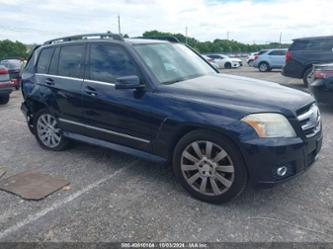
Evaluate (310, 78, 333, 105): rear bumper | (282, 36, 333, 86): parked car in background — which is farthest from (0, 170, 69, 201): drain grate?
(282, 36, 333, 86): parked car in background

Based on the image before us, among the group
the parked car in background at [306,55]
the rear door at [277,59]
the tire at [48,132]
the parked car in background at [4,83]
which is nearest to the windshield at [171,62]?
the tire at [48,132]

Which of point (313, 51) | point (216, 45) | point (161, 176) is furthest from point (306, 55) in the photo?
point (216, 45)

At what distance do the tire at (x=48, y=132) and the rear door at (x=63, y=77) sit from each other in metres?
0.26

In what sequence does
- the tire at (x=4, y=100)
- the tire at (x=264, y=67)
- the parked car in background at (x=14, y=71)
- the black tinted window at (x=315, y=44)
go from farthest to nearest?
the tire at (x=264, y=67) → the parked car in background at (x=14, y=71) → the black tinted window at (x=315, y=44) → the tire at (x=4, y=100)

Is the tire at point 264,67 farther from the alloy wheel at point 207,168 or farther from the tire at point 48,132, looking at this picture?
the alloy wheel at point 207,168

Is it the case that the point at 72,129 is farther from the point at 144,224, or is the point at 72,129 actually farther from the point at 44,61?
the point at 144,224

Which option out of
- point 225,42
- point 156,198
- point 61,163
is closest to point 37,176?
point 61,163

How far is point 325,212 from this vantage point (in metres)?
3.06

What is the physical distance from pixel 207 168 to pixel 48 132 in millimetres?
2902

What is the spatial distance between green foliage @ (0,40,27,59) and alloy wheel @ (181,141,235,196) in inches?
1062

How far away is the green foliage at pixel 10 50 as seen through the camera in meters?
26.3

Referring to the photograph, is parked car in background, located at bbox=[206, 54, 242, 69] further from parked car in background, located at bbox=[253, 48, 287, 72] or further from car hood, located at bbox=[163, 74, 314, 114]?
car hood, located at bbox=[163, 74, 314, 114]

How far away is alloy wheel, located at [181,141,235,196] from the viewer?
122 inches

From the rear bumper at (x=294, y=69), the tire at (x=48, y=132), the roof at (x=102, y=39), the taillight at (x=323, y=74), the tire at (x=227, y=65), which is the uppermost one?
the roof at (x=102, y=39)
